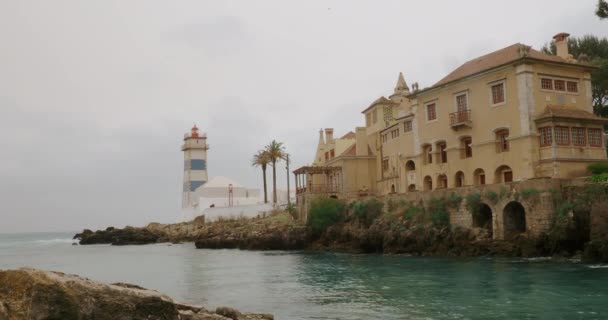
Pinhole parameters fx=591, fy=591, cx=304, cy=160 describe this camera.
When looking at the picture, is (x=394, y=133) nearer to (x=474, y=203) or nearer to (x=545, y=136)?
(x=545, y=136)

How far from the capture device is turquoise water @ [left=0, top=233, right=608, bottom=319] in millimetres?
17688

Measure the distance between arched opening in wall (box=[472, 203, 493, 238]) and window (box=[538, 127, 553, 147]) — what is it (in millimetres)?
5705

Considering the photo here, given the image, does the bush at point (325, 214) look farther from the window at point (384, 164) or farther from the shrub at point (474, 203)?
the shrub at point (474, 203)

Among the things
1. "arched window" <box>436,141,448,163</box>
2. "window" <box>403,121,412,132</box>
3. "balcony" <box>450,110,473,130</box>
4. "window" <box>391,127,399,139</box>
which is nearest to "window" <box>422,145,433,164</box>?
"arched window" <box>436,141,448,163</box>

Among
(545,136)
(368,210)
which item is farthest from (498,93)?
(368,210)

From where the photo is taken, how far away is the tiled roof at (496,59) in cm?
3850

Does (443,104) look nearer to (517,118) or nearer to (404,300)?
(517,118)

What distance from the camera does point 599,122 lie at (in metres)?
38.4

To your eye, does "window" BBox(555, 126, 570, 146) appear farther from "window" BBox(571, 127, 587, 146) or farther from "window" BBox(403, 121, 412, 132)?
"window" BBox(403, 121, 412, 132)

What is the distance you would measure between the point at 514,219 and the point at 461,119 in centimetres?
982

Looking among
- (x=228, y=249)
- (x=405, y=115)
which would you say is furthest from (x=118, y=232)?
(x=405, y=115)

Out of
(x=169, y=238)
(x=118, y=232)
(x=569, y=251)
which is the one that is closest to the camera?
(x=569, y=251)

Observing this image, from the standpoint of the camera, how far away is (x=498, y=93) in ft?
130

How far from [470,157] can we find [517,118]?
201 inches
